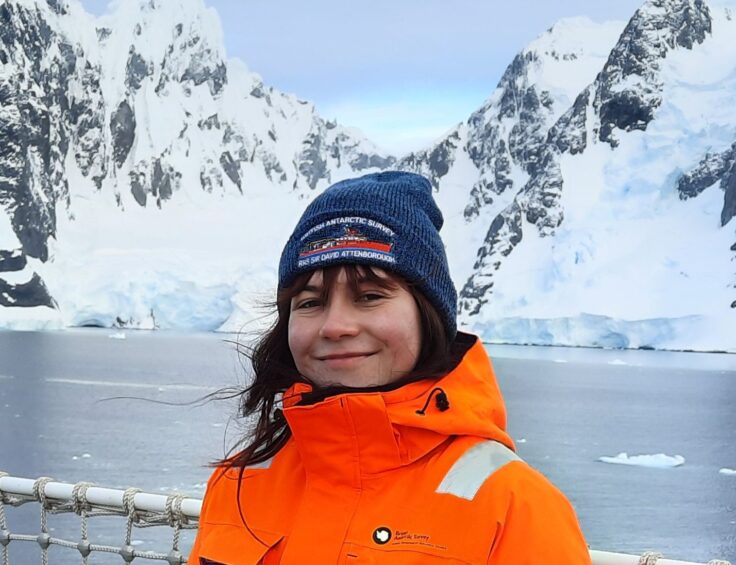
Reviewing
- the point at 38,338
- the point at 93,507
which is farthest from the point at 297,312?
the point at 38,338

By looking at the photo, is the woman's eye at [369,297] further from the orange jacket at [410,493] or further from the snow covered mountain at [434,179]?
the snow covered mountain at [434,179]

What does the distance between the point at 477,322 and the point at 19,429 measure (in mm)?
Answer: 71229

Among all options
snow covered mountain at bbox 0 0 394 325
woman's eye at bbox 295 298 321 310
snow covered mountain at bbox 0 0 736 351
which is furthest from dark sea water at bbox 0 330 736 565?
snow covered mountain at bbox 0 0 394 325

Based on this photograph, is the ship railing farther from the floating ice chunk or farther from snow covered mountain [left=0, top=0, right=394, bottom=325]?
snow covered mountain [left=0, top=0, right=394, bottom=325]

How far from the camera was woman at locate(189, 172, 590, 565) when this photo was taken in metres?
1.50

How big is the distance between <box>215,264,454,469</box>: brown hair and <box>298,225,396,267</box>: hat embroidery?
0.03 m

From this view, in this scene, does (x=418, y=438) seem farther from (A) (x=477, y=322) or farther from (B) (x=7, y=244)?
(B) (x=7, y=244)

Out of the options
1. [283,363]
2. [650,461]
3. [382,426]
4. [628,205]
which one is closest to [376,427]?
[382,426]

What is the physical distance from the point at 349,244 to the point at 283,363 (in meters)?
0.42

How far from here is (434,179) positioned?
18462 centimetres

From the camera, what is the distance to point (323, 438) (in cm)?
164

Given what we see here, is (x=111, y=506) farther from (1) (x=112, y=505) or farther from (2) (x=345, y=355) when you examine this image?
(2) (x=345, y=355)

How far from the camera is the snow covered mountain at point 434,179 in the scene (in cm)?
9825

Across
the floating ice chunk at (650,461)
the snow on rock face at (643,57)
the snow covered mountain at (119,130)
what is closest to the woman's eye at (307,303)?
the floating ice chunk at (650,461)
